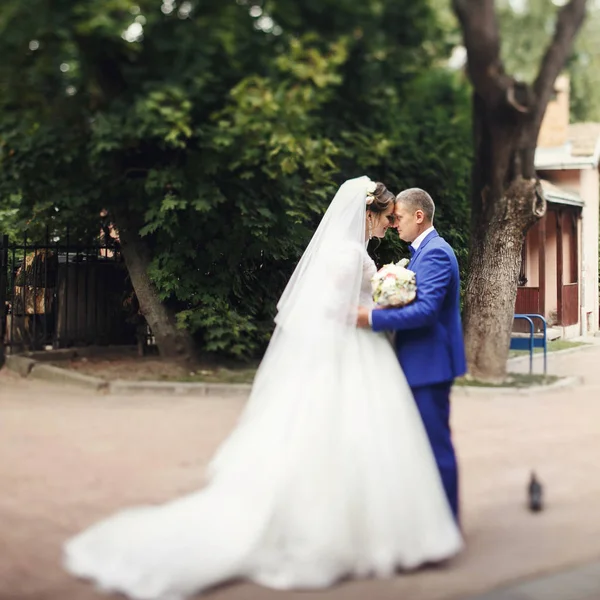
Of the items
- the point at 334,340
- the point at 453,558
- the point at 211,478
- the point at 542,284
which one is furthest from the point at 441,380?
the point at 542,284

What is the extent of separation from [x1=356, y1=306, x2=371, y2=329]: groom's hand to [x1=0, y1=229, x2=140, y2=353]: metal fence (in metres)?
9.55

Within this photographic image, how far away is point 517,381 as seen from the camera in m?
12.2

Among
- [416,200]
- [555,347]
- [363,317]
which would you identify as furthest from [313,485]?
[555,347]

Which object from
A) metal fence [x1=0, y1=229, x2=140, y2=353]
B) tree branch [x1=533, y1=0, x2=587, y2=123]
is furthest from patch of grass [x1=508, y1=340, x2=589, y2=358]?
metal fence [x1=0, y1=229, x2=140, y2=353]

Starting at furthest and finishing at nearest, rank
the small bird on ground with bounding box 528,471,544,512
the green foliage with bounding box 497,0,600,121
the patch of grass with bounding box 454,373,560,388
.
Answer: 1. the green foliage with bounding box 497,0,600,121
2. the patch of grass with bounding box 454,373,560,388
3. the small bird on ground with bounding box 528,471,544,512

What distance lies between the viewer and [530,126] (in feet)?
38.2

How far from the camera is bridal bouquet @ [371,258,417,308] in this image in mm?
4684

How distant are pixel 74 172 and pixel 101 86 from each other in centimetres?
126

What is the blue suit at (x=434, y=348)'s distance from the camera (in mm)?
4703

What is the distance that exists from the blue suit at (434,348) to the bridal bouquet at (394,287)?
0.13 feet

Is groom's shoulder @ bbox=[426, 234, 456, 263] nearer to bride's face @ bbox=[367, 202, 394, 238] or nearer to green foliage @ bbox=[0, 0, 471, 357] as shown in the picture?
bride's face @ bbox=[367, 202, 394, 238]

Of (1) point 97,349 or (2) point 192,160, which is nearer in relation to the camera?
(2) point 192,160

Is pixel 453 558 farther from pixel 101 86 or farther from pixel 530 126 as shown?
pixel 101 86

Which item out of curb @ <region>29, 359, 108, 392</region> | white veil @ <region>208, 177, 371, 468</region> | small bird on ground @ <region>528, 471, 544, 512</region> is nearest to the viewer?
white veil @ <region>208, 177, 371, 468</region>
